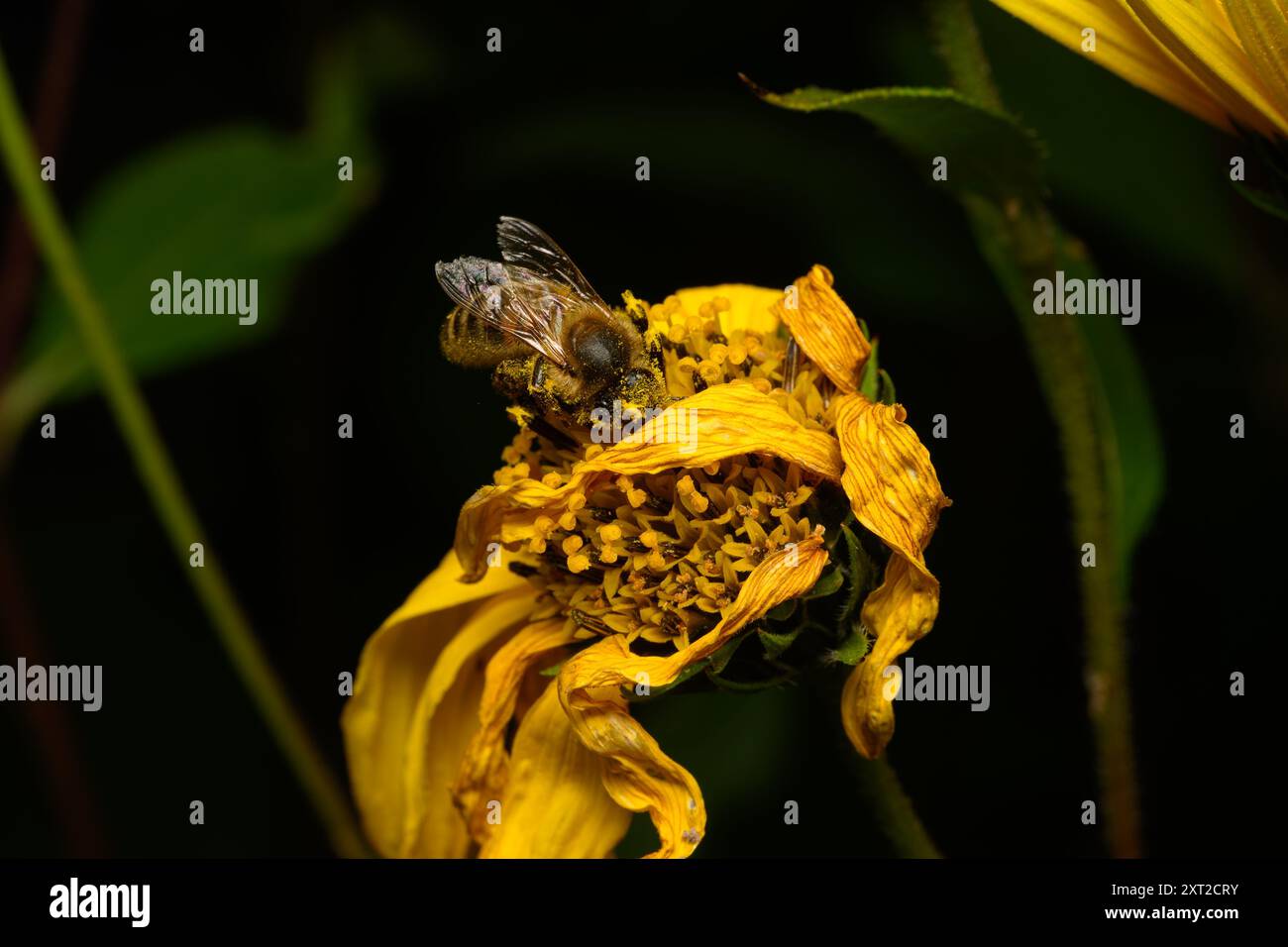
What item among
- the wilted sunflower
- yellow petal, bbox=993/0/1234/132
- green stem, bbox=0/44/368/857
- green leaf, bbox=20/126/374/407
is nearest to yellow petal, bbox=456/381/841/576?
the wilted sunflower

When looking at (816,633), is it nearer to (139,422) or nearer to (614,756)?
(614,756)

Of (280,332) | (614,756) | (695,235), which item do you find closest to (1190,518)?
(695,235)

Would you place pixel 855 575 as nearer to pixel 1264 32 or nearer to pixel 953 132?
pixel 953 132

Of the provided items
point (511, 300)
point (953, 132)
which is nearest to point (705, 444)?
point (511, 300)

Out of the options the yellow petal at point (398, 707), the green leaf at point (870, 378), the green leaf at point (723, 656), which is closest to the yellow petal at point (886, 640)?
the green leaf at point (723, 656)

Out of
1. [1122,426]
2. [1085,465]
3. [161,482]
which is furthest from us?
[161,482]
